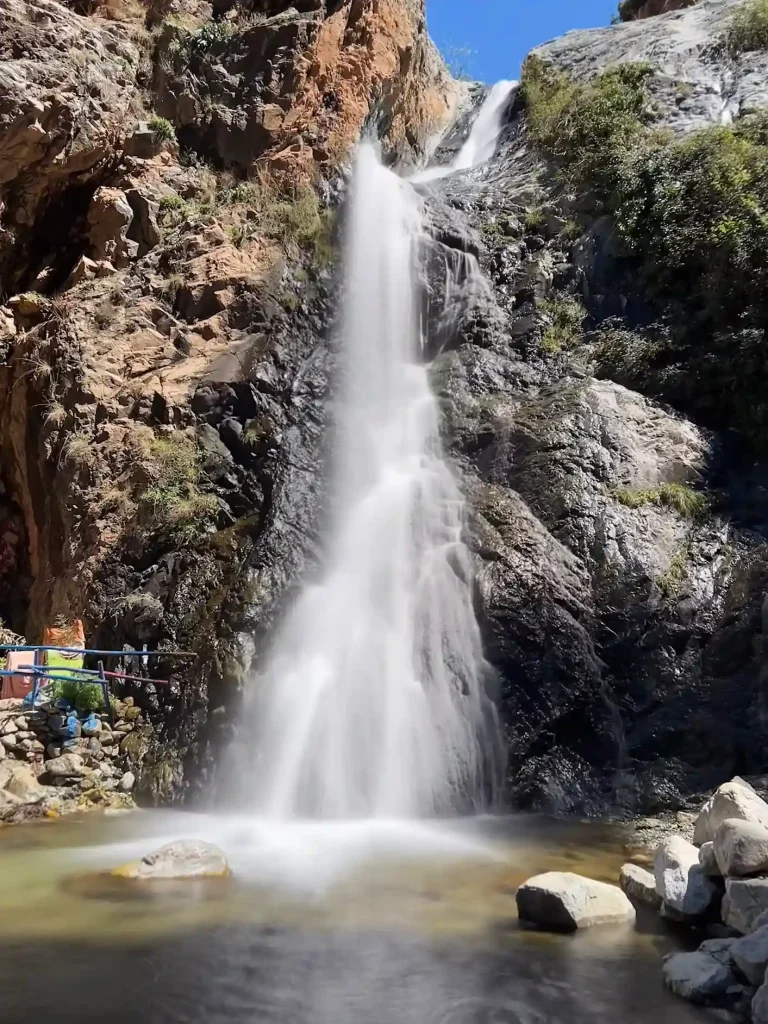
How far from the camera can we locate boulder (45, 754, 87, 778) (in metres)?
9.74

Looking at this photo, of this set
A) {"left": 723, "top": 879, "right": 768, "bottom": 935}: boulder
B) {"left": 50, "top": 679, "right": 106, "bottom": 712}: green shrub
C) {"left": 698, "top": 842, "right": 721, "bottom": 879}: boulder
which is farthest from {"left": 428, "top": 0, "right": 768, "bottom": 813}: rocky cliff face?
{"left": 50, "top": 679, "right": 106, "bottom": 712}: green shrub

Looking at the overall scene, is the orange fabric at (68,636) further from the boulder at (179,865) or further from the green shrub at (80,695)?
the boulder at (179,865)

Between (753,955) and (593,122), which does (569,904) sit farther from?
(593,122)

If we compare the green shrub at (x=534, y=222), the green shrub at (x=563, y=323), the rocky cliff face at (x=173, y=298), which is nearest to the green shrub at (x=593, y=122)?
the green shrub at (x=534, y=222)

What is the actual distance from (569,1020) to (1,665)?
1072 cm

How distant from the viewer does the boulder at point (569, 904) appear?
5.45 meters

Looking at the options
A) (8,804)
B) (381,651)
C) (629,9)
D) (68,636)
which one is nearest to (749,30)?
(629,9)

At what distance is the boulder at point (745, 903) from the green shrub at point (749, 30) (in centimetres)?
1943

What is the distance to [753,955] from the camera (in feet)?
14.5

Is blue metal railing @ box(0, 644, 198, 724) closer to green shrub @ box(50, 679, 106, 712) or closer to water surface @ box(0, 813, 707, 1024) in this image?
green shrub @ box(50, 679, 106, 712)

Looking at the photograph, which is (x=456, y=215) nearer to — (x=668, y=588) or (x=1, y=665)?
(x=668, y=588)

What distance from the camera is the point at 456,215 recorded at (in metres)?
16.7

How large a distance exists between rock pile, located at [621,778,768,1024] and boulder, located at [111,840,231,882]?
3082 mm

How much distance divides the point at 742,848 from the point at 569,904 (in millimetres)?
1132
